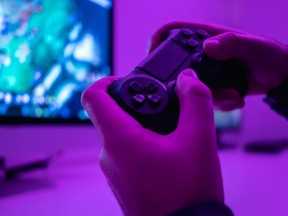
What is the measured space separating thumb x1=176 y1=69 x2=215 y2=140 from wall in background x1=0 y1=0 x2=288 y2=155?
1.82ft

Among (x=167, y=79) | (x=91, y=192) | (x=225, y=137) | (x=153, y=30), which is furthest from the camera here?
(x=225, y=137)

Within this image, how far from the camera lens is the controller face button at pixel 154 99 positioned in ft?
0.97

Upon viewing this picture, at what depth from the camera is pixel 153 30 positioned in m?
1.09

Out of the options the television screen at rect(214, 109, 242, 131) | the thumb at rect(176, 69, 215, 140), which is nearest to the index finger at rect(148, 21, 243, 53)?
the thumb at rect(176, 69, 215, 140)

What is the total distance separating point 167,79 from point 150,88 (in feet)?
0.13

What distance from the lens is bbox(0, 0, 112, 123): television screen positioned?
49 cm

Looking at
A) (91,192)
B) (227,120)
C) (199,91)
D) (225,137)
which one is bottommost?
(225,137)

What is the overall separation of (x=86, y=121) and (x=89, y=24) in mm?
210

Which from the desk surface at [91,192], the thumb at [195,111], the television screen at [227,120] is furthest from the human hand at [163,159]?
the television screen at [227,120]

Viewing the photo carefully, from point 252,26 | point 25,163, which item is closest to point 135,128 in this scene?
point 25,163

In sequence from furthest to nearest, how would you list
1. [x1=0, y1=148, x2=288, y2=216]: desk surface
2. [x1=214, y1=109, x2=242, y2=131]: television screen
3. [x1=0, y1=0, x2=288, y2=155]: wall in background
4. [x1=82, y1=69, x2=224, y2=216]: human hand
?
[x1=214, y1=109, x2=242, y2=131]: television screen, [x1=0, y1=0, x2=288, y2=155]: wall in background, [x1=0, y1=148, x2=288, y2=216]: desk surface, [x1=82, y1=69, x2=224, y2=216]: human hand

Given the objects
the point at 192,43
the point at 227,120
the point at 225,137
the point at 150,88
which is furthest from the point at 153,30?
the point at 150,88

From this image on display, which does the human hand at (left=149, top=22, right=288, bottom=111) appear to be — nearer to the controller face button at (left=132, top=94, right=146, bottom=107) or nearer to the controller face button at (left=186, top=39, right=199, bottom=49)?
the controller face button at (left=186, top=39, right=199, bottom=49)

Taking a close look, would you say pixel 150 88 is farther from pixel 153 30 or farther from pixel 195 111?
pixel 153 30
